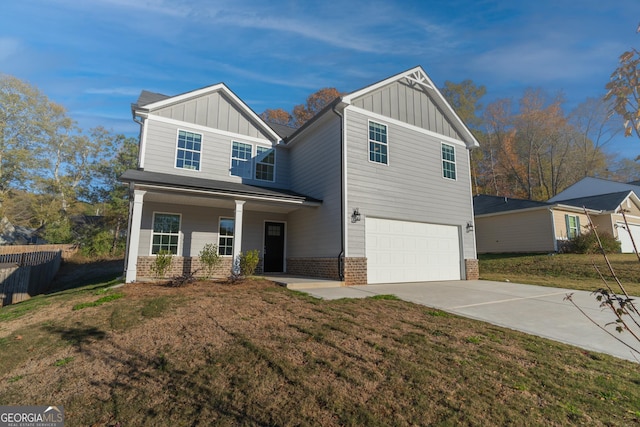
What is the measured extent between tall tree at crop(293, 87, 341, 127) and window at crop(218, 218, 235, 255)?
17.6m

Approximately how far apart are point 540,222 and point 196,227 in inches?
736

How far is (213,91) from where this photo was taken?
12.0m

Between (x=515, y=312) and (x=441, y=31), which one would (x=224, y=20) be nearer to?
(x=441, y=31)

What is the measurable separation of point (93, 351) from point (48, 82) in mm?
31540

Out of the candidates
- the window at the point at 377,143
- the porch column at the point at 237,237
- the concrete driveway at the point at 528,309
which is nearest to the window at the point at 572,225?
the concrete driveway at the point at 528,309

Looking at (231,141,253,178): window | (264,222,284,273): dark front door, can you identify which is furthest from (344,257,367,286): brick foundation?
(231,141,253,178): window

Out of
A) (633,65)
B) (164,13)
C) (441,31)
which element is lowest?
(633,65)

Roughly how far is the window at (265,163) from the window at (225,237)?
231cm

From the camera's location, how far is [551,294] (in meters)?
8.27

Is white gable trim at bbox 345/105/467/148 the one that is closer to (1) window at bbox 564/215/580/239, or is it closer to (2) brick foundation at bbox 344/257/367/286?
(2) brick foundation at bbox 344/257/367/286

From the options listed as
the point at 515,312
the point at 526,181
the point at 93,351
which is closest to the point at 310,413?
the point at 93,351

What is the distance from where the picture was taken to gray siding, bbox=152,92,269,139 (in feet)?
37.0

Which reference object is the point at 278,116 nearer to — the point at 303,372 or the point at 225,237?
the point at 225,237
